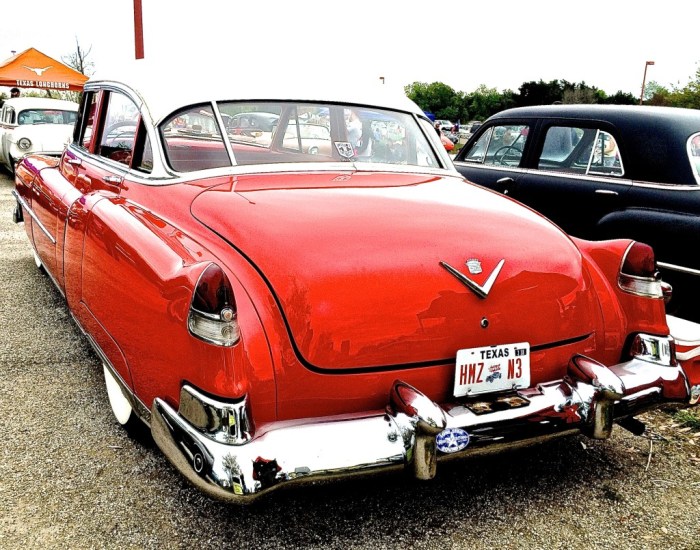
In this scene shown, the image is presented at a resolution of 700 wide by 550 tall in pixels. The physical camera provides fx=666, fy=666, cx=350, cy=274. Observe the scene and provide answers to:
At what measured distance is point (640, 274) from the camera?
2713 millimetres

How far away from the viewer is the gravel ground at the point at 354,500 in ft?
7.39

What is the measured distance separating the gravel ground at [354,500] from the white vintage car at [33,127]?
8910 mm

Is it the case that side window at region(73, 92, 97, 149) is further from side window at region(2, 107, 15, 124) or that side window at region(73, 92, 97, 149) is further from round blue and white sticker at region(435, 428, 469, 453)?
side window at region(2, 107, 15, 124)

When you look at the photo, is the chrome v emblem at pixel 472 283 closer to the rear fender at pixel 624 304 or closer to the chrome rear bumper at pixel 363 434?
the chrome rear bumper at pixel 363 434

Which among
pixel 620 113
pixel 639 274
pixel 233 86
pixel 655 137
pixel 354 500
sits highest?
pixel 233 86

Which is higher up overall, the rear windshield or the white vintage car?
the rear windshield

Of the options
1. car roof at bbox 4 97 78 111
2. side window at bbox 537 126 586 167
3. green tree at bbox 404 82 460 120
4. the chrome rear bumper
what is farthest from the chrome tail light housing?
green tree at bbox 404 82 460 120

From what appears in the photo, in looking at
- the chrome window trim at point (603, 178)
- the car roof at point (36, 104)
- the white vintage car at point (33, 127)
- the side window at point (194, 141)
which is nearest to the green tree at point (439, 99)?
the car roof at point (36, 104)

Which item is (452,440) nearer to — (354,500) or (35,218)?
(354,500)

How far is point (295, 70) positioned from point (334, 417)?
2.11 metres

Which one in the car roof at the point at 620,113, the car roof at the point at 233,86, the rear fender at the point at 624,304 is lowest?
the rear fender at the point at 624,304

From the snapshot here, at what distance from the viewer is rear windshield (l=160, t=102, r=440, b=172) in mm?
2988

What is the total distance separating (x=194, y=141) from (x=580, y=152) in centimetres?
303

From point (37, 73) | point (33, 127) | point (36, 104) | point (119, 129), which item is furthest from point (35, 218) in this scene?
point (37, 73)
